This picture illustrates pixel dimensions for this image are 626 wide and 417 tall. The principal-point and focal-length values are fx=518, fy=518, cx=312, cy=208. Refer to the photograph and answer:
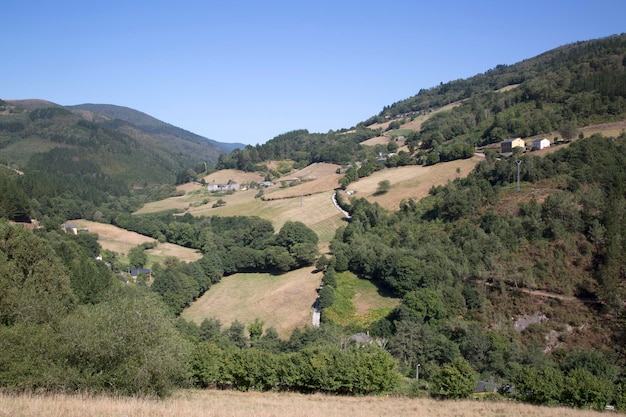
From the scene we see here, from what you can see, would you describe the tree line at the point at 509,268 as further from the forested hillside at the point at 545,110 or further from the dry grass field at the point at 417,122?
the dry grass field at the point at 417,122

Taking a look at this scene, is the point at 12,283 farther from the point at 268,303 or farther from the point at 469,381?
the point at 268,303

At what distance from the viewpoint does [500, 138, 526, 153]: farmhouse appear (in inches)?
3177

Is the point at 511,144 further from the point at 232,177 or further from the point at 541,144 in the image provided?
the point at 232,177

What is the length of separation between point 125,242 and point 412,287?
56049 mm

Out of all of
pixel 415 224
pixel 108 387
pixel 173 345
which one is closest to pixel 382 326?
pixel 415 224

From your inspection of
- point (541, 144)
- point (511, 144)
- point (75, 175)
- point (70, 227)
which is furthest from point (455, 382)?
point (75, 175)

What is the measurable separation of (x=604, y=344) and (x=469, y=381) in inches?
736

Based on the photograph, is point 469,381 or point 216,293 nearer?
point 469,381

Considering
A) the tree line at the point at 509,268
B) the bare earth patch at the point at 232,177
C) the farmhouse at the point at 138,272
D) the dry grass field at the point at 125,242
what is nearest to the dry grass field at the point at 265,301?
the tree line at the point at 509,268

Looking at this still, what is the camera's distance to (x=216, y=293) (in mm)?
64500

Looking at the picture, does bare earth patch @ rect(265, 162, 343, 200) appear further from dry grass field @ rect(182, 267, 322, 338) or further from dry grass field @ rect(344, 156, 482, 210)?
dry grass field @ rect(182, 267, 322, 338)

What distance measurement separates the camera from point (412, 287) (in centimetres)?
5112

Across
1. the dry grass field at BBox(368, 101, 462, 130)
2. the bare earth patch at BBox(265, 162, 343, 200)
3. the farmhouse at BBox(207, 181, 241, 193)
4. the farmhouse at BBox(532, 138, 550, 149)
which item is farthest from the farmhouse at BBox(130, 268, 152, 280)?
the dry grass field at BBox(368, 101, 462, 130)

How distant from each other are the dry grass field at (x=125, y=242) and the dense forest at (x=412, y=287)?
120 inches
